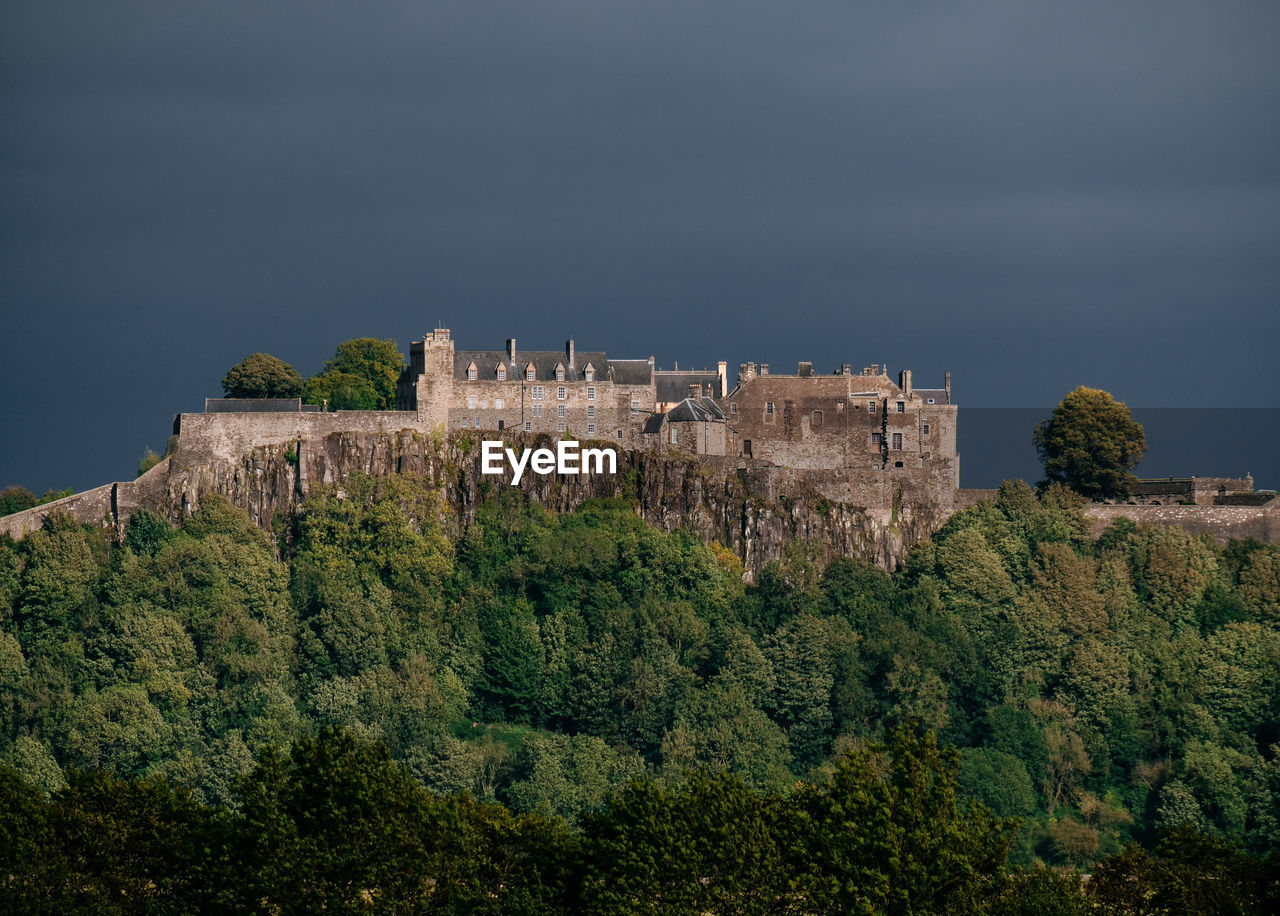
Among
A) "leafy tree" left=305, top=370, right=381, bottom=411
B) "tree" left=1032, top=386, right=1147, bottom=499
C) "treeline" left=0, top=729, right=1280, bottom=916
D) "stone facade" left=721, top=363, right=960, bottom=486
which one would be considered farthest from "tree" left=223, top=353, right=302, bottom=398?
"treeline" left=0, top=729, right=1280, bottom=916

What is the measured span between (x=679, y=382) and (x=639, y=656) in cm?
1249

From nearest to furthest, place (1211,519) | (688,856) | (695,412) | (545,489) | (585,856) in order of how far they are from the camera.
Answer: (688,856), (585,856), (545,489), (695,412), (1211,519)

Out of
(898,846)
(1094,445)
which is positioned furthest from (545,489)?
(898,846)

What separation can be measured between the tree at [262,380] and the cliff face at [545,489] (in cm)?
897

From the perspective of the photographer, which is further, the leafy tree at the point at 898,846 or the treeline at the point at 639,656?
the treeline at the point at 639,656

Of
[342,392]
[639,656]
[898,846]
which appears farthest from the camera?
[342,392]

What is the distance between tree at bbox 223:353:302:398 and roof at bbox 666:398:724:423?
16263 mm

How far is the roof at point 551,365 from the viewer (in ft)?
304

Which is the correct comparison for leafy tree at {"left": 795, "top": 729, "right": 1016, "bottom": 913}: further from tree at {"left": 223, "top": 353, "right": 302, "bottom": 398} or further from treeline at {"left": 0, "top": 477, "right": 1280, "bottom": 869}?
tree at {"left": 223, "top": 353, "right": 302, "bottom": 398}

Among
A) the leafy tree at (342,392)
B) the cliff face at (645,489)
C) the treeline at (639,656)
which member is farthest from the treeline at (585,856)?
the leafy tree at (342,392)

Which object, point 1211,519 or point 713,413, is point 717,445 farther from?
point 1211,519

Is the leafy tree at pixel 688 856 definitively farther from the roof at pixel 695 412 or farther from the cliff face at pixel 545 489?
the roof at pixel 695 412

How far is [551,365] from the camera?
307 ft

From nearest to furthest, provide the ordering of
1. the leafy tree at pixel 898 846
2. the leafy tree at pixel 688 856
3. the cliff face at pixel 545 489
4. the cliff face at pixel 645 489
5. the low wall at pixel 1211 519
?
the leafy tree at pixel 688 856 → the leafy tree at pixel 898 846 → the cliff face at pixel 545 489 → the cliff face at pixel 645 489 → the low wall at pixel 1211 519
